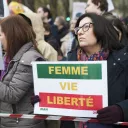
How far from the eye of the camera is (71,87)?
10.4ft

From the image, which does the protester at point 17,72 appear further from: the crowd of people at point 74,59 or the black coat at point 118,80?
the black coat at point 118,80

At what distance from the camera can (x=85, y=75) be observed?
3092mm

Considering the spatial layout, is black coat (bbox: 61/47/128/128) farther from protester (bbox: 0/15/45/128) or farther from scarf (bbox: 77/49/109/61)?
protester (bbox: 0/15/45/128)

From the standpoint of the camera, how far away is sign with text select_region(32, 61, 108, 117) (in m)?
3.03

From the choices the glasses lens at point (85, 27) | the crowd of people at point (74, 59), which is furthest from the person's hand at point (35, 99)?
the glasses lens at point (85, 27)

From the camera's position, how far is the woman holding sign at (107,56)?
116 inches

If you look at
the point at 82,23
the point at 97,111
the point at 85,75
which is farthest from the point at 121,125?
the point at 82,23

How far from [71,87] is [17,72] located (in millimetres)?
608

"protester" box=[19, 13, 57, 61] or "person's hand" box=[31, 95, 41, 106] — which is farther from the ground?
"protester" box=[19, 13, 57, 61]

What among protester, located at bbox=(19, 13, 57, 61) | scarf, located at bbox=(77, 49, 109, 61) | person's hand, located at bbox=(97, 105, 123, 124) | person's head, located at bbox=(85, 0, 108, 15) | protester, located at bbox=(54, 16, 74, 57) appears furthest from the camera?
protester, located at bbox=(54, 16, 74, 57)

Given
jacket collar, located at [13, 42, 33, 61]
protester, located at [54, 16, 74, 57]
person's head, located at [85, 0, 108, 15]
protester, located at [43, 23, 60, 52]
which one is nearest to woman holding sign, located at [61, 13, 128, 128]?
jacket collar, located at [13, 42, 33, 61]

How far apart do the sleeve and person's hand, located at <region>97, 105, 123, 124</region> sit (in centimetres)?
85

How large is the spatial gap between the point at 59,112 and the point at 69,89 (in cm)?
21

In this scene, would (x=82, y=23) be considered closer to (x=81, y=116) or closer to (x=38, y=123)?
(x=81, y=116)
